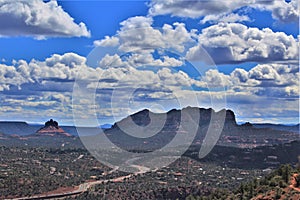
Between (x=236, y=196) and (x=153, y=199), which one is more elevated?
(x=236, y=196)

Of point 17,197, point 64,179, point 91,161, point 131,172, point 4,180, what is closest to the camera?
point 17,197

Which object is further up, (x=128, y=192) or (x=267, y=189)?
(x=267, y=189)

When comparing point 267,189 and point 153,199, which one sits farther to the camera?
point 153,199

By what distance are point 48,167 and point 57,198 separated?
127 feet

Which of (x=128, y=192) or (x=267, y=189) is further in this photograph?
(x=128, y=192)

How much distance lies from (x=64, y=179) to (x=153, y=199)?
93.0 ft

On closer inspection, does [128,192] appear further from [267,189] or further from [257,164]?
[257,164]

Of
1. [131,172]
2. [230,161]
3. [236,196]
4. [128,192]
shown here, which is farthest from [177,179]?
[236,196]

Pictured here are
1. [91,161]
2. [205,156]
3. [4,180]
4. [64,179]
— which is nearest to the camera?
[4,180]

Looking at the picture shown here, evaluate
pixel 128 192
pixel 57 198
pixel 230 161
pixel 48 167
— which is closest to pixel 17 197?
pixel 57 198

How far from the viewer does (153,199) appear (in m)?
90.6

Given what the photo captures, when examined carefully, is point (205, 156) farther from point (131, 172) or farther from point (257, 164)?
point (131, 172)

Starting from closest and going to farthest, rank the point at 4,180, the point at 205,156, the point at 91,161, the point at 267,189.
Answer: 1. the point at 267,189
2. the point at 4,180
3. the point at 91,161
4. the point at 205,156

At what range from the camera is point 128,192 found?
9388 cm
